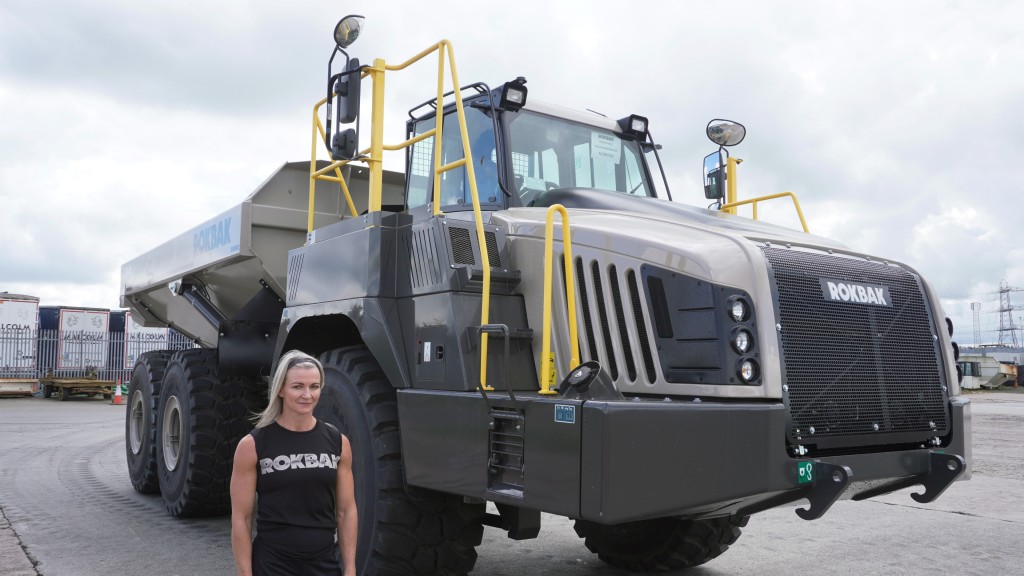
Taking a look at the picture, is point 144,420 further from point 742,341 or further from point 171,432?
point 742,341

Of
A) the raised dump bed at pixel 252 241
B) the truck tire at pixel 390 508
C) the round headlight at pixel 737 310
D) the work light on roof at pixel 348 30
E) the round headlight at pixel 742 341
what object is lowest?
the truck tire at pixel 390 508

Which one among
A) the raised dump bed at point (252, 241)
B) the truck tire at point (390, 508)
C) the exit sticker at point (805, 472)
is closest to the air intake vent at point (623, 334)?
the exit sticker at point (805, 472)

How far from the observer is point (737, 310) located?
3754 mm

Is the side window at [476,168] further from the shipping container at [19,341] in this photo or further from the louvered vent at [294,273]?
the shipping container at [19,341]

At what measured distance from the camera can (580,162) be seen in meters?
5.76

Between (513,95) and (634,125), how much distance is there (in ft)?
4.16

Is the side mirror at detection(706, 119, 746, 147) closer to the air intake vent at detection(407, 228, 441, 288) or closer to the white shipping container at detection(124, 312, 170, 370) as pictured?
the air intake vent at detection(407, 228, 441, 288)

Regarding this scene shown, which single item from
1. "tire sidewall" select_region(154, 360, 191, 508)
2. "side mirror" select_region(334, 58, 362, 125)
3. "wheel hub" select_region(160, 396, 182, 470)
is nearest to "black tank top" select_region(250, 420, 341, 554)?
"side mirror" select_region(334, 58, 362, 125)

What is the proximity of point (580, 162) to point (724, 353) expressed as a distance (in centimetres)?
236

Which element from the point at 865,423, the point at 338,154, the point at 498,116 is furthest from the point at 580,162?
the point at 865,423

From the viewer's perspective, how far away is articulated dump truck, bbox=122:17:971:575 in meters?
3.59

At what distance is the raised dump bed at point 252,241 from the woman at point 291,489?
130 inches

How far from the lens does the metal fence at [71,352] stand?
26.7 m

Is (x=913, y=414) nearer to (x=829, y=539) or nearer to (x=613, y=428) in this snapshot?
(x=613, y=428)
